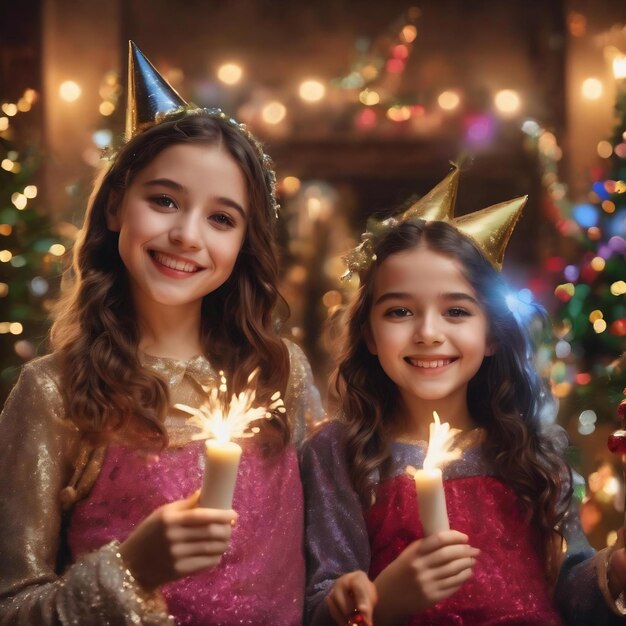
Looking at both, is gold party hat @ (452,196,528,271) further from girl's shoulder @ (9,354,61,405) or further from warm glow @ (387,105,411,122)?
warm glow @ (387,105,411,122)

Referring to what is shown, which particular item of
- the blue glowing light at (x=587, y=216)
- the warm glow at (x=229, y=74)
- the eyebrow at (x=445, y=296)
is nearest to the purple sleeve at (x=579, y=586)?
the eyebrow at (x=445, y=296)

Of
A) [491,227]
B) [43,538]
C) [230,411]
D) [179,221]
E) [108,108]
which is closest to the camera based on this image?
[230,411]

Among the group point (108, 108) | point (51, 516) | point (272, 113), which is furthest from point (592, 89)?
point (51, 516)

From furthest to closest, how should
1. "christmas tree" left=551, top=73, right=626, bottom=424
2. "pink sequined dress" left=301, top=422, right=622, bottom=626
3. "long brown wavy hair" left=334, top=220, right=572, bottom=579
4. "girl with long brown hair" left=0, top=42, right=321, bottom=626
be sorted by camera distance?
"christmas tree" left=551, top=73, right=626, bottom=424 → "long brown wavy hair" left=334, top=220, right=572, bottom=579 → "pink sequined dress" left=301, top=422, right=622, bottom=626 → "girl with long brown hair" left=0, top=42, right=321, bottom=626

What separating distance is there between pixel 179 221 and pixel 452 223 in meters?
0.60

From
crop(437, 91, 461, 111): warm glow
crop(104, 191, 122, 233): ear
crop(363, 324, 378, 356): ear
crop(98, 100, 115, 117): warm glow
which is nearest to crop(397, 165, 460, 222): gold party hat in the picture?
crop(363, 324, 378, 356): ear

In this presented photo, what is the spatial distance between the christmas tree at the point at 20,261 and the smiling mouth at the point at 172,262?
178cm

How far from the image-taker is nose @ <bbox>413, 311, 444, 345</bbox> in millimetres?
1899

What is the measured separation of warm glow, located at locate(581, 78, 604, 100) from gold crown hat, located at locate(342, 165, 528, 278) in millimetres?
4351

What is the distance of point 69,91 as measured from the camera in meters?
5.85

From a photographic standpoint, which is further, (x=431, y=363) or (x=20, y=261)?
(x=20, y=261)

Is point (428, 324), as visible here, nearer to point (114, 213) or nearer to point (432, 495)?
point (432, 495)

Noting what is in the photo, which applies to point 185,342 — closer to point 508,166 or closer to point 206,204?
point 206,204

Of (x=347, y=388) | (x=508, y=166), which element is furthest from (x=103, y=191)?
(x=508, y=166)
